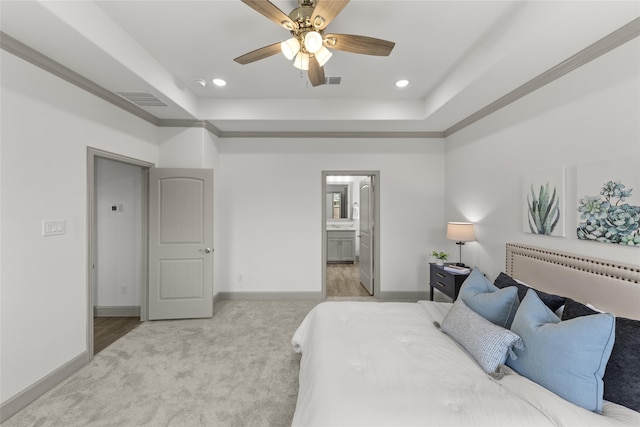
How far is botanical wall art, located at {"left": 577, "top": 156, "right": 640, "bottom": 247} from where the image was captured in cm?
161

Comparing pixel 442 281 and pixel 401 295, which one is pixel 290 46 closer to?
pixel 442 281

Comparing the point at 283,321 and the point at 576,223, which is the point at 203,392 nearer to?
the point at 283,321

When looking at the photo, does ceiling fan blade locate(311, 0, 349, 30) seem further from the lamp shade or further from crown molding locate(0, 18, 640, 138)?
the lamp shade

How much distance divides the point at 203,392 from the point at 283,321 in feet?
4.38

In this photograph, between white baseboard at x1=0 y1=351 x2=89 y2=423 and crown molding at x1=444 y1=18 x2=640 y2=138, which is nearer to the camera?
crown molding at x1=444 y1=18 x2=640 y2=138

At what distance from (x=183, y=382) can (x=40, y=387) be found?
3.41 ft

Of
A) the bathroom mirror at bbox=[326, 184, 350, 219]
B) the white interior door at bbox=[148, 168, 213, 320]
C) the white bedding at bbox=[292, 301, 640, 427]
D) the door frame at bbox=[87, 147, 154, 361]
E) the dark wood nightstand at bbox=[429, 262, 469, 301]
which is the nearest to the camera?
the white bedding at bbox=[292, 301, 640, 427]

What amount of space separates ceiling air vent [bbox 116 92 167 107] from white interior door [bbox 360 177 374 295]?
124 inches

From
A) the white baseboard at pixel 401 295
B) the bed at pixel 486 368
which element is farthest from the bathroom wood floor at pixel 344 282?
the bed at pixel 486 368

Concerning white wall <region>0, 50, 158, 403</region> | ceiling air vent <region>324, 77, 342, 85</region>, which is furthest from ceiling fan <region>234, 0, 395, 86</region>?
white wall <region>0, 50, 158, 403</region>

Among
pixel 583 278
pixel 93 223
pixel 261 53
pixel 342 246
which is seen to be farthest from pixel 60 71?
pixel 342 246

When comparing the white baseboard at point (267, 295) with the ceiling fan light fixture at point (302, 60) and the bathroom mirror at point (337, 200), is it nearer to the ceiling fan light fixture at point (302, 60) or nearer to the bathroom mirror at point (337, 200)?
the ceiling fan light fixture at point (302, 60)

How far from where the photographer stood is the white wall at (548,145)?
66.4 inches

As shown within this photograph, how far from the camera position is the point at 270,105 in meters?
3.44
